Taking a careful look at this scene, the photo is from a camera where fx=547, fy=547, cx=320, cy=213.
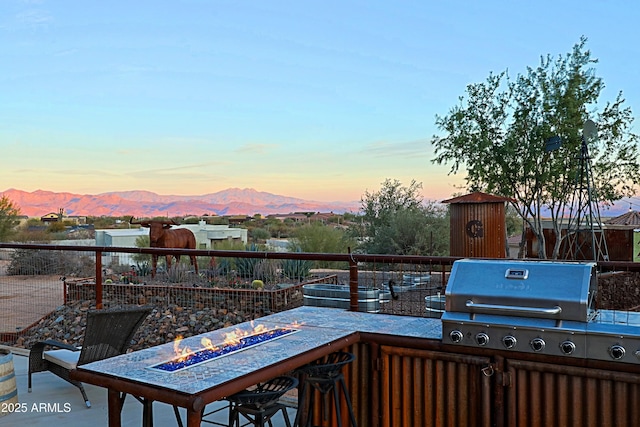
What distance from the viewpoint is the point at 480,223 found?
1143 cm

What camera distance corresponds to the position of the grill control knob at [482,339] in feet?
9.48

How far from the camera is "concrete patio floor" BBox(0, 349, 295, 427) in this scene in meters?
3.97

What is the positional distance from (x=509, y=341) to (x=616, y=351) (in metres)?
0.49

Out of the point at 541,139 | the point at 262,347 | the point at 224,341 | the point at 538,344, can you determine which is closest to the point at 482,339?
the point at 538,344

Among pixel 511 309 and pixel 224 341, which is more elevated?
pixel 511 309

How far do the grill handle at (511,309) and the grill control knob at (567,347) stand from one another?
152 millimetres

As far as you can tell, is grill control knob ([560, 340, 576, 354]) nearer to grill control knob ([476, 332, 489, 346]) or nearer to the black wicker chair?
grill control knob ([476, 332, 489, 346])

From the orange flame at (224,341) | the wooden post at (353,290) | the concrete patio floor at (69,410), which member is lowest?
the concrete patio floor at (69,410)

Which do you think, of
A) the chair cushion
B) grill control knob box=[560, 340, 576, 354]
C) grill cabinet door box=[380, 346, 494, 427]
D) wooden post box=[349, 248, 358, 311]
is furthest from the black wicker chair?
grill control knob box=[560, 340, 576, 354]

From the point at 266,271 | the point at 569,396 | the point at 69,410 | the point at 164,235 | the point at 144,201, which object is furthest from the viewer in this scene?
the point at 144,201

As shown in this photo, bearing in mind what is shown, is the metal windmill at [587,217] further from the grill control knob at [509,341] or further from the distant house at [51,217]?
the distant house at [51,217]

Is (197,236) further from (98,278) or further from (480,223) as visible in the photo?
(98,278)

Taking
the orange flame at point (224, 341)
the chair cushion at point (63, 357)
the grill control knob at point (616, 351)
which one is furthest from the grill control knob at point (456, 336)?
the chair cushion at point (63, 357)

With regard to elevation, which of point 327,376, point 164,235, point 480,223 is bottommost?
point 327,376
